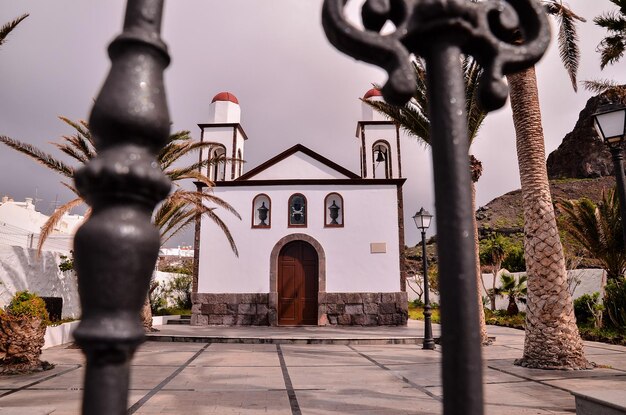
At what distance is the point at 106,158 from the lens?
2.79 feet

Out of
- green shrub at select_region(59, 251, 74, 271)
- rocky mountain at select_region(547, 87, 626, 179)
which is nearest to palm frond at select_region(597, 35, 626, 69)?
green shrub at select_region(59, 251, 74, 271)

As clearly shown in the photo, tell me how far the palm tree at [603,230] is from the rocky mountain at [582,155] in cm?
5746

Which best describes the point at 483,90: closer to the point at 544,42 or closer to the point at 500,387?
the point at 544,42

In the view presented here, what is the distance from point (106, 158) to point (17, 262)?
12032mm

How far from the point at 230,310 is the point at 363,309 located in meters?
4.93

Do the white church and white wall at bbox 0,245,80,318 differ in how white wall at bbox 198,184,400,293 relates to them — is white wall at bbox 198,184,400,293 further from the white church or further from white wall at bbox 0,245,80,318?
white wall at bbox 0,245,80,318

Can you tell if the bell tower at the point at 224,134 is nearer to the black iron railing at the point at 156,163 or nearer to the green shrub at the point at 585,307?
the green shrub at the point at 585,307

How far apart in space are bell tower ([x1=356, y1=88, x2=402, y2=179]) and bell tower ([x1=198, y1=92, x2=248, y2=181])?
210 inches

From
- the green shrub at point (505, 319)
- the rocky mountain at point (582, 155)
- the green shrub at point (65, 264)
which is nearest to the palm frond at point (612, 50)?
the green shrub at point (505, 319)

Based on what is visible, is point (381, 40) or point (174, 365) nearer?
point (381, 40)

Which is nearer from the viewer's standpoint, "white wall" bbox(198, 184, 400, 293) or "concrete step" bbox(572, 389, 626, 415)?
"concrete step" bbox(572, 389, 626, 415)

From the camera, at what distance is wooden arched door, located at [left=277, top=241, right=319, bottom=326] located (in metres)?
16.2

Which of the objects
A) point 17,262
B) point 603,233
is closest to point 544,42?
point 17,262

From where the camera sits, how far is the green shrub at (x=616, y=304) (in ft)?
42.3
